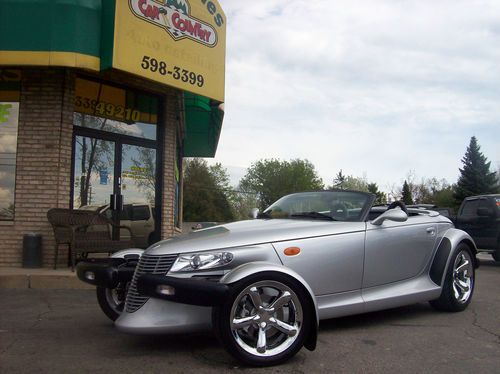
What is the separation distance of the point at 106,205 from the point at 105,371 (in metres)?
6.07

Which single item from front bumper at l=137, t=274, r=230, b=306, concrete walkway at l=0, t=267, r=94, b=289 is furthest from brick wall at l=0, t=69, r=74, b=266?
front bumper at l=137, t=274, r=230, b=306

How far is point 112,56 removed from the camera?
7512mm

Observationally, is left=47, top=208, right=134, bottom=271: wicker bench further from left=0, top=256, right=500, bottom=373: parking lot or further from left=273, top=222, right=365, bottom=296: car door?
left=273, top=222, right=365, bottom=296: car door

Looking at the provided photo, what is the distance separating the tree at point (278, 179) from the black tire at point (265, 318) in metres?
66.3

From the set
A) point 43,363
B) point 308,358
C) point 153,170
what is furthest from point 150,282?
point 153,170

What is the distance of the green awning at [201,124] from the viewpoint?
36.0ft

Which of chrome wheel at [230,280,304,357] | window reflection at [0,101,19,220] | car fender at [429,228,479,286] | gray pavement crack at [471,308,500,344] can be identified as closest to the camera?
chrome wheel at [230,280,304,357]

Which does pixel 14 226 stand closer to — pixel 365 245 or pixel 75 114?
pixel 75 114

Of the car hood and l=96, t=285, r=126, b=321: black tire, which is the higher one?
the car hood

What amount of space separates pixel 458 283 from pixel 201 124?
9.96 metres

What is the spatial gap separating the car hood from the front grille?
0.06 m

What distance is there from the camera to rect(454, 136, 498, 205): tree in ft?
164

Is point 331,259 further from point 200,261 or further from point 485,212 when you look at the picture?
point 485,212

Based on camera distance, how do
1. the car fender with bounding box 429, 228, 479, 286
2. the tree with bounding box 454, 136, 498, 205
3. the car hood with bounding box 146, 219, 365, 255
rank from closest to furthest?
the car hood with bounding box 146, 219, 365, 255 → the car fender with bounding box 429, 228, 479, 286 → the tree with bounding box 454, 136, 498, 205
